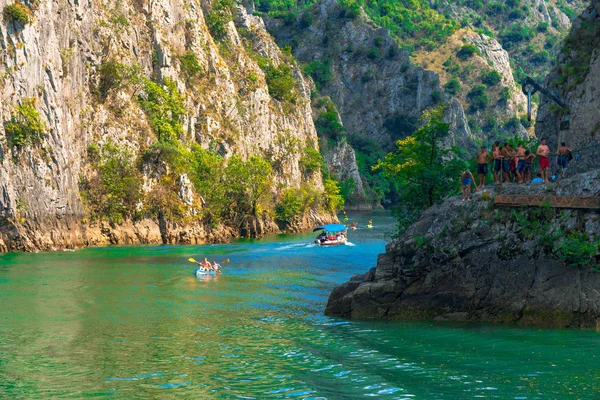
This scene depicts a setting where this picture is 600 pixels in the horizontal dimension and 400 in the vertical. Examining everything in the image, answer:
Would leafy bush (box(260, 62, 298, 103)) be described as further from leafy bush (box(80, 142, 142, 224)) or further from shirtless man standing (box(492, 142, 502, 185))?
shirtless man standing (box(492, 142, 502, 185))

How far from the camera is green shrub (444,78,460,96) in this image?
19650cm

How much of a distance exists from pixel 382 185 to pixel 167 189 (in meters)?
99.9

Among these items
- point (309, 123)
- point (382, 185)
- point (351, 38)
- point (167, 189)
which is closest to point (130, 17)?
point (167, 189)

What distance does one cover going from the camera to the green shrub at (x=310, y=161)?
115938mm

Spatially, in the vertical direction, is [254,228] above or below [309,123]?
below

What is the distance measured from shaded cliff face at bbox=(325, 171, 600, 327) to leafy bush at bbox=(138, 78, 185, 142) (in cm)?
5292

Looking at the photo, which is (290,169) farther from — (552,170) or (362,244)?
(552,170)

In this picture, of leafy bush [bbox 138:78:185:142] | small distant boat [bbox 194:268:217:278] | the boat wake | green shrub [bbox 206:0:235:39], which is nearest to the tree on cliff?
small distant boat [bbox 194:268:217:278]

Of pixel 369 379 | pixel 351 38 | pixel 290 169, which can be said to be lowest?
pixel 369 379

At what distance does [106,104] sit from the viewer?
7838 centimetres

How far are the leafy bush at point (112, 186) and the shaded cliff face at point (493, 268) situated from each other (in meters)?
44.2

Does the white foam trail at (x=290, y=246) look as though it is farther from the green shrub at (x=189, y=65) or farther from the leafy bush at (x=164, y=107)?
the green shrub at (x=189, y=65)

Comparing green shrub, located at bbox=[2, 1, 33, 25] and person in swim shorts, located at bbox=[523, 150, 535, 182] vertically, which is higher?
green shrub, located at bbox=[2, 1, 33, 25]

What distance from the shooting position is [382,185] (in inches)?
6826
